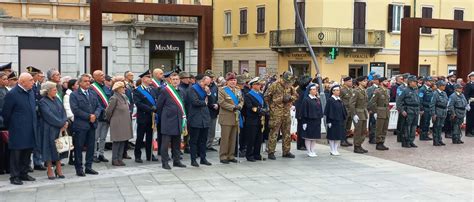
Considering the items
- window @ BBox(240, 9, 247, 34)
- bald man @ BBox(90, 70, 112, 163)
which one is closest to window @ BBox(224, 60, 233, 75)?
window @ BBox(240, 9, 247, 34)

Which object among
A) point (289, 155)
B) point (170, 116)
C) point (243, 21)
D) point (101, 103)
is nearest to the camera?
point (170, 116)

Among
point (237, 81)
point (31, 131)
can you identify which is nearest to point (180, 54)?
point (237, 81)

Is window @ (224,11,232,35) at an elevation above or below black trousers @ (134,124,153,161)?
above

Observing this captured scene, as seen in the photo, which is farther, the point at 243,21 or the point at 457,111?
the point at 243,21

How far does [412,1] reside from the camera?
37.2 m

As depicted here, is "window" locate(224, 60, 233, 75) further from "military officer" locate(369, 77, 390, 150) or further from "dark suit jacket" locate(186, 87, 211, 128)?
"dark suit jacket" locate(186, 87, 211, 128)

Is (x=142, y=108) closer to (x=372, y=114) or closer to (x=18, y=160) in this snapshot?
(x=18, y=160)

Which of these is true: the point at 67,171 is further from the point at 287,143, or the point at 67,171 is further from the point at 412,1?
the point at 412,1

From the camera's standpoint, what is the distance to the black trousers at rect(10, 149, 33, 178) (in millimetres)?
9938

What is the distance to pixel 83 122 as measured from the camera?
10547mm

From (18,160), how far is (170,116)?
9.47ft

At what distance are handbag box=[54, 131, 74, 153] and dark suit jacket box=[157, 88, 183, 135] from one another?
1.88 meters

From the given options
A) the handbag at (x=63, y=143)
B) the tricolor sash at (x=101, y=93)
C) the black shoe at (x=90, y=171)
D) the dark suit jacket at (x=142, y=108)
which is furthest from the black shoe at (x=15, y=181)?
the dark suit jacket at (x=142, y=108)

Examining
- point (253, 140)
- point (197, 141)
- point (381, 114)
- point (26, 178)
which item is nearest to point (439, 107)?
point (381, 114)
